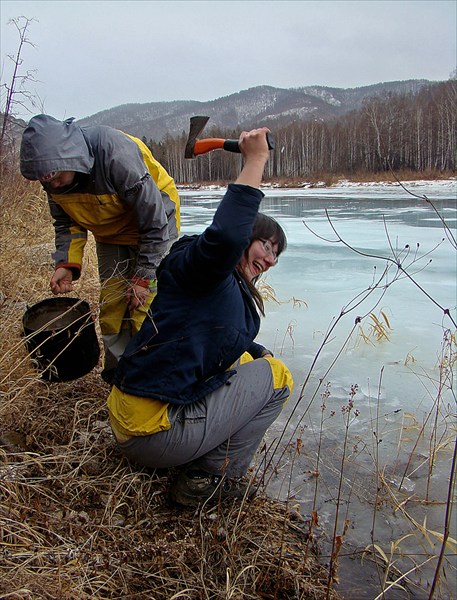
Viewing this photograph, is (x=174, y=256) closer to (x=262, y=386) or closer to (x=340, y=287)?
(x=262, y=386)

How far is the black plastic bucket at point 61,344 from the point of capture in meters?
2.22

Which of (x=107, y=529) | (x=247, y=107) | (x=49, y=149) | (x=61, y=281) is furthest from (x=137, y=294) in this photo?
(x=247, y=107)

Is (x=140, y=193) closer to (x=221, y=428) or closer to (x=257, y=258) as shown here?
(x=257, y=258)

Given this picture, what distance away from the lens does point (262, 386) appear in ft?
5.78

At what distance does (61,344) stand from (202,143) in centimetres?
114

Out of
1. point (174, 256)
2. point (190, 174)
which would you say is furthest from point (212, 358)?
point (190, 174)

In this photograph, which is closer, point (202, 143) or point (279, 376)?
point (202, 143)

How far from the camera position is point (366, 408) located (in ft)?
8.63

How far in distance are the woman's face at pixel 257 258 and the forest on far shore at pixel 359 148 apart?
29481 millimetres

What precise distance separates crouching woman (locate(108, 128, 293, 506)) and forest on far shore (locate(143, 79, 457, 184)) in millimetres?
29609

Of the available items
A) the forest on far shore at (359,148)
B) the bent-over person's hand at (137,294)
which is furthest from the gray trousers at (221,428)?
the forest on far shore at (359,148)

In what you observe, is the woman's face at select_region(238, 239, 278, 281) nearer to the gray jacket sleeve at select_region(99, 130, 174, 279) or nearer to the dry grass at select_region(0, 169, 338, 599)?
the gray jacket sleeve at select_region(99, 130, 174, 279)

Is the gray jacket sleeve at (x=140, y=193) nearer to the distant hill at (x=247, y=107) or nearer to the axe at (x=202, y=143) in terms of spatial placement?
the axe at (x=202, y=143)

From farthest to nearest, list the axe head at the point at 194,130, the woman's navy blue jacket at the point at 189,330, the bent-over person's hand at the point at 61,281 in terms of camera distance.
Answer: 1. the bent-over person's hand at the point at 61,281
2. the axe head at the point at 194,130
3. the woman's navy blue jacket at the point at 189,330
